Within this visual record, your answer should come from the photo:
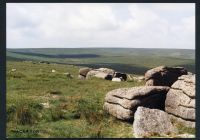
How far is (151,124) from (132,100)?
100.0 inches

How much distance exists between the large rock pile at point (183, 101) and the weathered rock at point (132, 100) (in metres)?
0.49

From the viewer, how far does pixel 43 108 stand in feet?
54.3

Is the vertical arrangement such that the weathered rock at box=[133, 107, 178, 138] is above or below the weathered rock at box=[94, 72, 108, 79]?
below

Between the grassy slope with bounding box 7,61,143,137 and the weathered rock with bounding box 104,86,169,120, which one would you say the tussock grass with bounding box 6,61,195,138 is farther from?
the weathered rock with bounding box 104,86,169,120

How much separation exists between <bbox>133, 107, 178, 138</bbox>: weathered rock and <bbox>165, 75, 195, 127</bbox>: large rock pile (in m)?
1.20

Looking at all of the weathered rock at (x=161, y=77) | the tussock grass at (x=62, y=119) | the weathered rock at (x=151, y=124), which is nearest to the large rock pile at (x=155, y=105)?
the weathered rock at (x=151, y=124)

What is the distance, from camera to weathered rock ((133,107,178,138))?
12.8 meters

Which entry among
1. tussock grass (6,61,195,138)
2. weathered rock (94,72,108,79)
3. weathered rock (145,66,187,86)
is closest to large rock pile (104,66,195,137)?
tussock grass (6,61,195,138)

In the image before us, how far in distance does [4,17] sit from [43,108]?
8440 millimetres

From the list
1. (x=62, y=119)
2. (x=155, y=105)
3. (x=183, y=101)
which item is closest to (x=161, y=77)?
(x=155, y=105)

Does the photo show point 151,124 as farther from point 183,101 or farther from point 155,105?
point 155,105

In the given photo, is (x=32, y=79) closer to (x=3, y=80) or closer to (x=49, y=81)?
(x=49, y=81)

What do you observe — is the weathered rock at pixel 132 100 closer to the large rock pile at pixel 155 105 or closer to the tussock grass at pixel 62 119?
the large rock pile at pixel 155 105

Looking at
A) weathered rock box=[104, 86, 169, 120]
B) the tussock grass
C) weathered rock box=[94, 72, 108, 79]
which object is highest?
weathered rock box=[94, 72, 108, 79]
